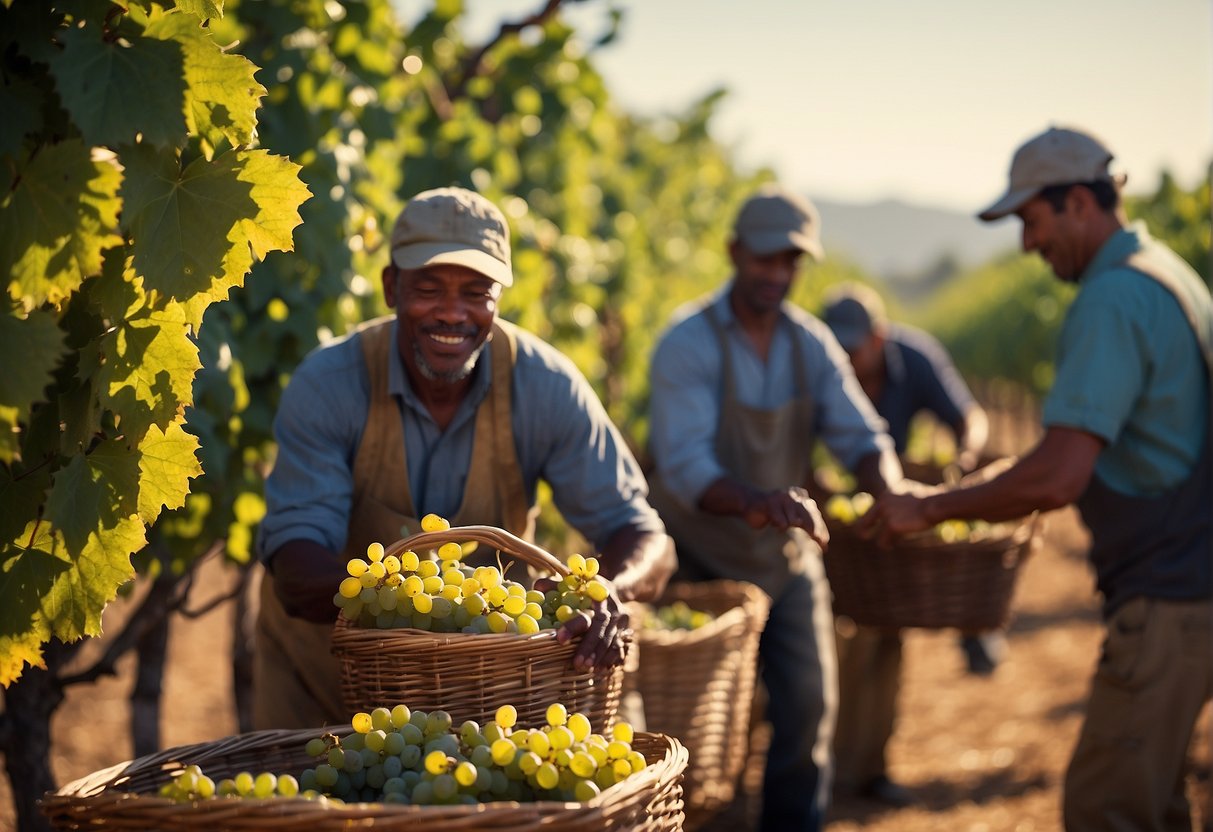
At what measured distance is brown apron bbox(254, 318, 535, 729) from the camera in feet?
10.4

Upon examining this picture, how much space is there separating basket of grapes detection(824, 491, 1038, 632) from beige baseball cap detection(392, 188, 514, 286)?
1.92 m

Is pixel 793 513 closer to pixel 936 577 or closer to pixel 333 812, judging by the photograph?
pixel 936 577

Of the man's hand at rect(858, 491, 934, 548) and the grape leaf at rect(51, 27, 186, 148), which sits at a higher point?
the grape leaf at rect(51, 27, 186, 148)

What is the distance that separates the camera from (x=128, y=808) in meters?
1.97

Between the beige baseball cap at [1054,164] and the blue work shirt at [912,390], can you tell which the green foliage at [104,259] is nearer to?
the beige baseball cap at [1054,164]

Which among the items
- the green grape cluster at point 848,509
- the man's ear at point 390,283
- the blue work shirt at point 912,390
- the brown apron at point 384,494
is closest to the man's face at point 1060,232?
the green grape cluster at point 848,509

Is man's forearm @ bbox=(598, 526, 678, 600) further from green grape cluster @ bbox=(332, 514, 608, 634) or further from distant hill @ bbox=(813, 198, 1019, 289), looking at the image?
distant hill @ bbox=(813, 198, 1019, 289)

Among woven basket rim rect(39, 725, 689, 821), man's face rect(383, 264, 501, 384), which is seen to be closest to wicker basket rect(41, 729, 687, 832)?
woven basket rim rect(39, 725, 689, 821)

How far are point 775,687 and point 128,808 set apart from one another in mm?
2717

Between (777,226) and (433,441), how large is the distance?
1.64 meters

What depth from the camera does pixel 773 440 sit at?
445cm

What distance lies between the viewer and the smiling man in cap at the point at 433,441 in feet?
9.91

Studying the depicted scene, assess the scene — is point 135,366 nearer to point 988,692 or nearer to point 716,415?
point 716,415

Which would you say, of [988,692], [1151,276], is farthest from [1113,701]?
[988,692]
